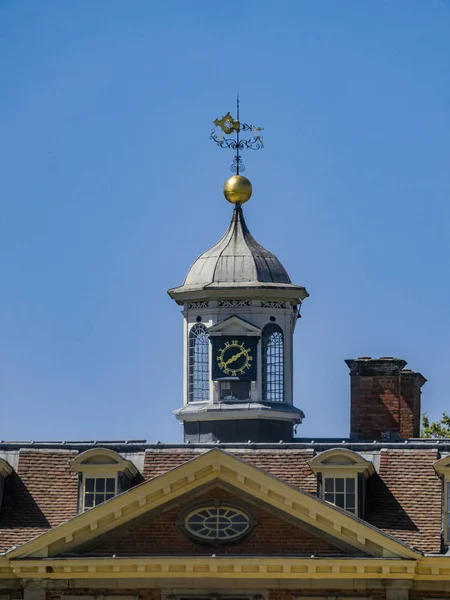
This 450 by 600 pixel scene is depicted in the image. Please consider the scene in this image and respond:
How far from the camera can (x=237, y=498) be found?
55531 millimetres

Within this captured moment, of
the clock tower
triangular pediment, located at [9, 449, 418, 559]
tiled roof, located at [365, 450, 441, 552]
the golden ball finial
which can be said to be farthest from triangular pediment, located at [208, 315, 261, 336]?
triangular pediment, located at [9, 449, 418, 559]

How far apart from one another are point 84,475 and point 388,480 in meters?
7.10

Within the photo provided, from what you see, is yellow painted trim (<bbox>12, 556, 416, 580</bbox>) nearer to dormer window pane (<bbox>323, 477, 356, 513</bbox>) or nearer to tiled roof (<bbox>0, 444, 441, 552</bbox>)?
tiled roof (<bbox>0, 444, 441, 552</bbox>)

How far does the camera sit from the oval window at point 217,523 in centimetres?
5541

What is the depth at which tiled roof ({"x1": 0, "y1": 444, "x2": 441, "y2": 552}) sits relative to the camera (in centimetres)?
5625

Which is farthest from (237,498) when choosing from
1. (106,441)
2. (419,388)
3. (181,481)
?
(419,388)

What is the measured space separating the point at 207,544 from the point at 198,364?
836cm

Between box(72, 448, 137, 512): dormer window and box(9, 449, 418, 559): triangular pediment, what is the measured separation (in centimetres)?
175

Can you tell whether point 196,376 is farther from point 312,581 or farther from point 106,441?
point 312,581

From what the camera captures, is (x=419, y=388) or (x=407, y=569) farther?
(x=419, y=388)

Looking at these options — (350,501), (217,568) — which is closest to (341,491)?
(350,501)

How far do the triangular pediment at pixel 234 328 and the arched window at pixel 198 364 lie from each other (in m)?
0.55

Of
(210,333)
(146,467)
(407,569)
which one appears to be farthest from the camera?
(210,333)

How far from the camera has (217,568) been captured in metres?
→ 55.1
